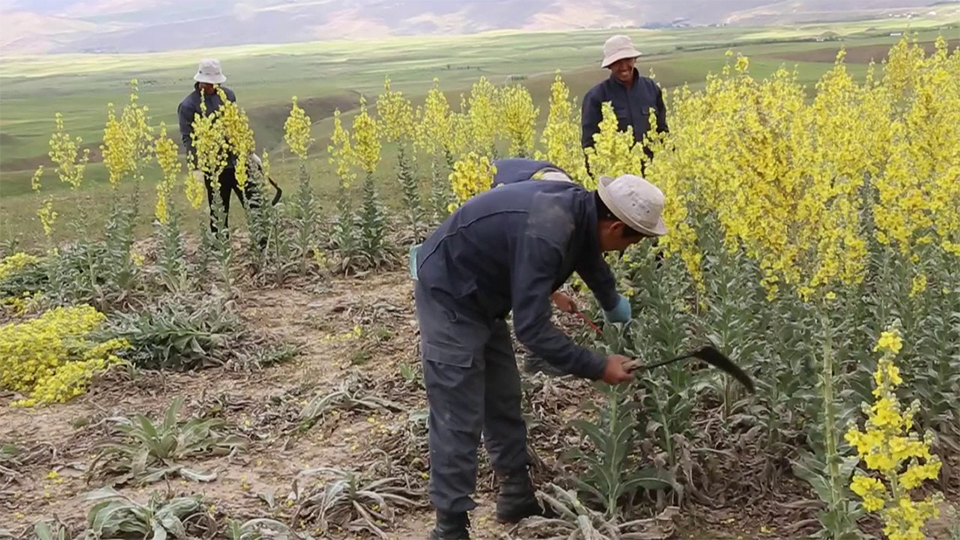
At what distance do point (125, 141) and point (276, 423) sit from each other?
455cm

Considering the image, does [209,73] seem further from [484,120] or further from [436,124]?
[436,124]

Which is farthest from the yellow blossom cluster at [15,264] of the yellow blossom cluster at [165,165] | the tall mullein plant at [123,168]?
the yellow blossom cluster at [165,165]

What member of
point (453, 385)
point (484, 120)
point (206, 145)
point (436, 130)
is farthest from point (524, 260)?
point (436, 130)

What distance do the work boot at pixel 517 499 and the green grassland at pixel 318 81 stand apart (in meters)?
7.96

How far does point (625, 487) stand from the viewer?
15.9 ft

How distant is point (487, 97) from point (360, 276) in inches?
129

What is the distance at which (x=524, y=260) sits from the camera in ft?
13.0

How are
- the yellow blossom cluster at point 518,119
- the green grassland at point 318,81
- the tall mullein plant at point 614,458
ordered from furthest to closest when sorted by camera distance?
the green grassland at point 318,81
the yellow blossom cluster at point 518,119
the tall mullein plant at point 614,458

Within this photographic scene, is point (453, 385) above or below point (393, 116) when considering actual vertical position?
below

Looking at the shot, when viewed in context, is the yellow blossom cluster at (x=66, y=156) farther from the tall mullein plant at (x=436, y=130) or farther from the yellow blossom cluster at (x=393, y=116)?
the tall mullein plant at (x=436, y=130)

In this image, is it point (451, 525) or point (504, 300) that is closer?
point (504, 300)

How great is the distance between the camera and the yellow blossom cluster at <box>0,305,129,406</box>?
7395 millimetres

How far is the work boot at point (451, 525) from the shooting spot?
180 inches

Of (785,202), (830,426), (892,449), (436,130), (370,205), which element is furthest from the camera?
(436,130)
